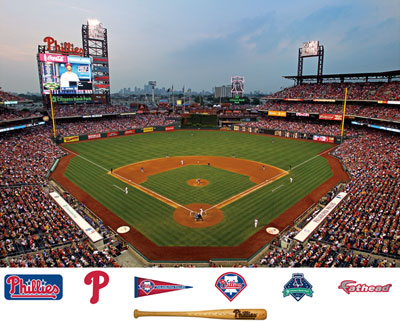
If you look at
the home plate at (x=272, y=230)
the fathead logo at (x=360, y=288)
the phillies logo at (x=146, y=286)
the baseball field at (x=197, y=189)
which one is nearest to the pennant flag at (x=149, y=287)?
the phillies logo at (x=146, y=286)

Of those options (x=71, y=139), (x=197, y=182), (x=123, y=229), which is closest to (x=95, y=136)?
(x=71, y=139)

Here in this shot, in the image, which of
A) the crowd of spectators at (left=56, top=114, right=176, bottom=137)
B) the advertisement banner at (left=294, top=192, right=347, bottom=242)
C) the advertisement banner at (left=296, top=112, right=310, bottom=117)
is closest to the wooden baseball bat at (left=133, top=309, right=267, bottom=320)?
the advertisement banner at (left=294, top=192, right=347, bottom=242)

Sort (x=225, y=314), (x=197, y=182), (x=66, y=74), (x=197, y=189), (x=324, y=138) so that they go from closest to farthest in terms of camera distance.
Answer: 1. (x=225, y=314)
2. (x=197, y=189)
3. (x=197, y=182)
4. (x=324, y=138)
5. (x=66, y=74)

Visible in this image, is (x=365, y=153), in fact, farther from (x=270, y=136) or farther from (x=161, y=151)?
(x=161, y=151)

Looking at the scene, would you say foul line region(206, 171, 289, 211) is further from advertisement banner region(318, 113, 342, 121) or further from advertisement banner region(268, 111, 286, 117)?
advertisement banner region(268, 111, 286, 117)

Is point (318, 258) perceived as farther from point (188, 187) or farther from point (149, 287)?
point (188, 187)

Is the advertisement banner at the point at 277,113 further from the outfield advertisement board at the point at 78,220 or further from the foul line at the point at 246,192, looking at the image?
the outfield advertisement board at the point at 78,220
